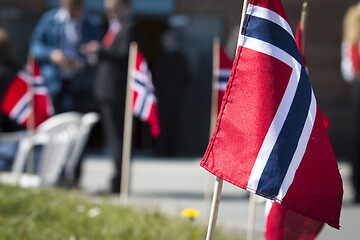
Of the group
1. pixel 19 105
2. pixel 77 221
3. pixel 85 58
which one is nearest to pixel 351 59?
pixel 85 58

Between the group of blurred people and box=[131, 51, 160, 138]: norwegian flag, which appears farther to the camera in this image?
the group of blurred people

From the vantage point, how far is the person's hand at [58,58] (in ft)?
22.3

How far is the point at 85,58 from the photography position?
7078 mm

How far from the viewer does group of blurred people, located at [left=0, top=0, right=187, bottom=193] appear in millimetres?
6715

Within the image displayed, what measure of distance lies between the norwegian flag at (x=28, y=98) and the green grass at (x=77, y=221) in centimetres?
178

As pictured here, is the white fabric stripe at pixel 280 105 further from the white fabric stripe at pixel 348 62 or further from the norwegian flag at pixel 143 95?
the white fabric stripe at pixel 348 62

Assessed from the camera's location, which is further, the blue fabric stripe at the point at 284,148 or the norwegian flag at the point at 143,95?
the norwegian flag at the point at 143,95

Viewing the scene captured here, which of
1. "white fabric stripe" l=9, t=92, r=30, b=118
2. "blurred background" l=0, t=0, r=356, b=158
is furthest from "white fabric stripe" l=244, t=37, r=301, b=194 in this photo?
"blurred background" l=0, t=0, r=356, b=158

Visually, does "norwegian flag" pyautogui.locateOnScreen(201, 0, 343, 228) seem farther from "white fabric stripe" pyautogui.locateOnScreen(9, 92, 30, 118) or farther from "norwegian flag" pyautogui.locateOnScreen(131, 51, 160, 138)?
"white fabric stripe" pyautogui.locateOnScreen(9, 92, 30, 118)

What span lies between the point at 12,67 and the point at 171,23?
199 inches

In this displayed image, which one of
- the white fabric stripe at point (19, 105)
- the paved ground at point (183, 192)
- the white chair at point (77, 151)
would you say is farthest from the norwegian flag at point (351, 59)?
the white fabric stripe at point (19, 105)

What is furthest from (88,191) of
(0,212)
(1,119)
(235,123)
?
(235,123)

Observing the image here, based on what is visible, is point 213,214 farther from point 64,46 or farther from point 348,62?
point 64,46

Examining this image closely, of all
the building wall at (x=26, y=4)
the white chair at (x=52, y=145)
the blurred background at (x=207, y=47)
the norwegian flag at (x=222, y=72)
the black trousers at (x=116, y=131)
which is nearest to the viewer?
the norwegian flag at (x=222, y=72)
